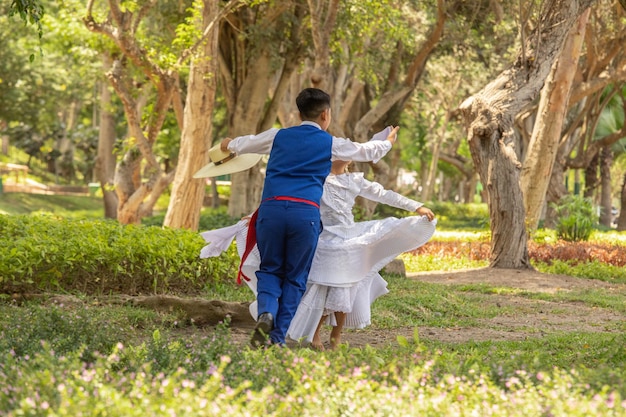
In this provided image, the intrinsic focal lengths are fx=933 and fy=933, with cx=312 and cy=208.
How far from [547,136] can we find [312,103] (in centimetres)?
1292

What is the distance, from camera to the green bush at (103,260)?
29.6 feet

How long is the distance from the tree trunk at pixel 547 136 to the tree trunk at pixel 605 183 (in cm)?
1451

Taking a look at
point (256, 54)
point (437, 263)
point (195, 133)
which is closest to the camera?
point (195, 133)

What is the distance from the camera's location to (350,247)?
6.63 m

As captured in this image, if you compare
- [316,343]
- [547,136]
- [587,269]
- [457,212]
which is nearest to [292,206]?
[316,343]

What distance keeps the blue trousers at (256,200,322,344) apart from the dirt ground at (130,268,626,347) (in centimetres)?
105

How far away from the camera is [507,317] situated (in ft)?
32.4

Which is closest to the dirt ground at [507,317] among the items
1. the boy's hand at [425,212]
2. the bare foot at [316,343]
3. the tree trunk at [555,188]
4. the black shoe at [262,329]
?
the bare foot at [316,343]

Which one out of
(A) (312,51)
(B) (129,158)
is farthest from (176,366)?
(A) (312,51)

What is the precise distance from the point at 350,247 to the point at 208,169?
1.29 meters

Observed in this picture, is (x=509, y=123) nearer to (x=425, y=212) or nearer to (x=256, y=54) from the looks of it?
(x=256, y=54)

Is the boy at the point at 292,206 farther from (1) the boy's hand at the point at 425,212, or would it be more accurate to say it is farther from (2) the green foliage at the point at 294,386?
(2) the green foliage at the point at 294,386

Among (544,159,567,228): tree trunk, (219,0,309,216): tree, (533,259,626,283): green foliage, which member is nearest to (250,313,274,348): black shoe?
(533,259,626,283): green foliage

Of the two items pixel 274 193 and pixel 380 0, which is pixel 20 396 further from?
pixel 380 0
